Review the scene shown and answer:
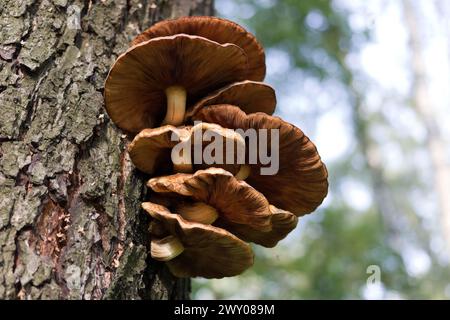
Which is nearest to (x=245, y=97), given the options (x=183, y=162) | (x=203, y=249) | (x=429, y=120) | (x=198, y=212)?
(x=183, y=162)

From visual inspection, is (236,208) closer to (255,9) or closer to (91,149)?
(91,149)

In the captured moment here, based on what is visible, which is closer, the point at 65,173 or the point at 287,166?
the point at 65,173

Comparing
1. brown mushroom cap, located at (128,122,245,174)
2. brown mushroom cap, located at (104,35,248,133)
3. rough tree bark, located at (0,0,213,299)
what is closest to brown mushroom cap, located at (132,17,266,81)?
brown mushroom cap, located at (104,35,248,133)

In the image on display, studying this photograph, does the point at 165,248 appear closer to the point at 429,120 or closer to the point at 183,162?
the point at 183,162

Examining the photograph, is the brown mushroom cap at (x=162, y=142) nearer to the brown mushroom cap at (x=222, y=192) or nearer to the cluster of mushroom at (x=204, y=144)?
the cluster of mushroom at (x=204, y=144)

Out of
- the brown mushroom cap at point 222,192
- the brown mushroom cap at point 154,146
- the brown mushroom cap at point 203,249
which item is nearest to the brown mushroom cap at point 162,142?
the brown mushroom cap at point 154,146

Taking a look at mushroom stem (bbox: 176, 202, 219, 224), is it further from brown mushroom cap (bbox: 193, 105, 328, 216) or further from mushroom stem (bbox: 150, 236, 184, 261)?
brown mushroom cap (bbox: 193, 105, 328, 216)
